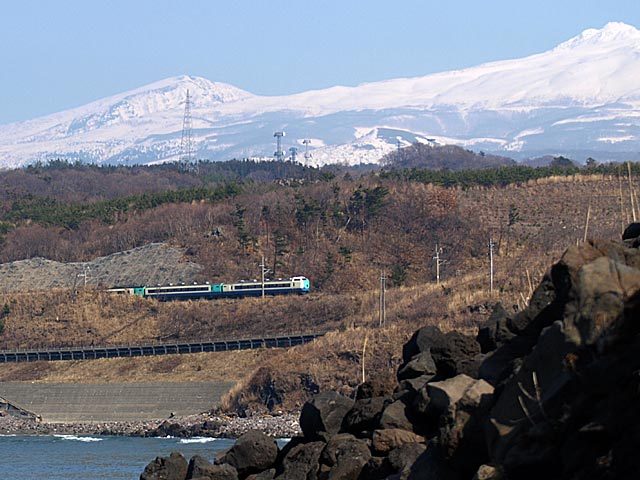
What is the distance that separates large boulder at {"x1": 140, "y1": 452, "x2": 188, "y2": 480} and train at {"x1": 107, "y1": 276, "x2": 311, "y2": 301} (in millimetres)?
69642

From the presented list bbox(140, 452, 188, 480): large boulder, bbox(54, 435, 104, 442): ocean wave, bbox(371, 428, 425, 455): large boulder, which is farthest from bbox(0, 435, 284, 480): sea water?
bbox(371, 428, 425, 455): large boulder

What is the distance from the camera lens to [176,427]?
217ft

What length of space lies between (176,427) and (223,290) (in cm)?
2855

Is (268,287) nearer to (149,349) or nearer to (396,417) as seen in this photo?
(149,349)

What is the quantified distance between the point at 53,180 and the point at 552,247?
98.8m

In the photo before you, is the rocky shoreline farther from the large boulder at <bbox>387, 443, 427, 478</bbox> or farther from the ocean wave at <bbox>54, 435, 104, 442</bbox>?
the large boulder at <bbox>387, 443, 427, 478</bbox>

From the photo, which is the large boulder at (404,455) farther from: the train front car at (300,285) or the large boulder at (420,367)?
the train front car at (300,285)

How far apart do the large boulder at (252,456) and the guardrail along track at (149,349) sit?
5990 cm

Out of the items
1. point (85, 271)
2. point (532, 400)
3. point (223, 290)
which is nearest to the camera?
point (532, 400)

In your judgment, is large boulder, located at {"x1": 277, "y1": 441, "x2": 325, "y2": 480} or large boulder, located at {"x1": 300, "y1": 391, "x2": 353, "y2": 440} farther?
large boulder, located at {"x1": 300, "y1": 391, "x2": 353, "y2": 440}

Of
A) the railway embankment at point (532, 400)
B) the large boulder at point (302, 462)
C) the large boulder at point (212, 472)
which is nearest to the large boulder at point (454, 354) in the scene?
the railway embankment at point (532, 400)

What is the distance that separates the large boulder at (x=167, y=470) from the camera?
73.2 ft

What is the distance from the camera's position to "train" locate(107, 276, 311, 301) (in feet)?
305

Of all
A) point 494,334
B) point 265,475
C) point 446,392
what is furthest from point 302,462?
point 446,392
